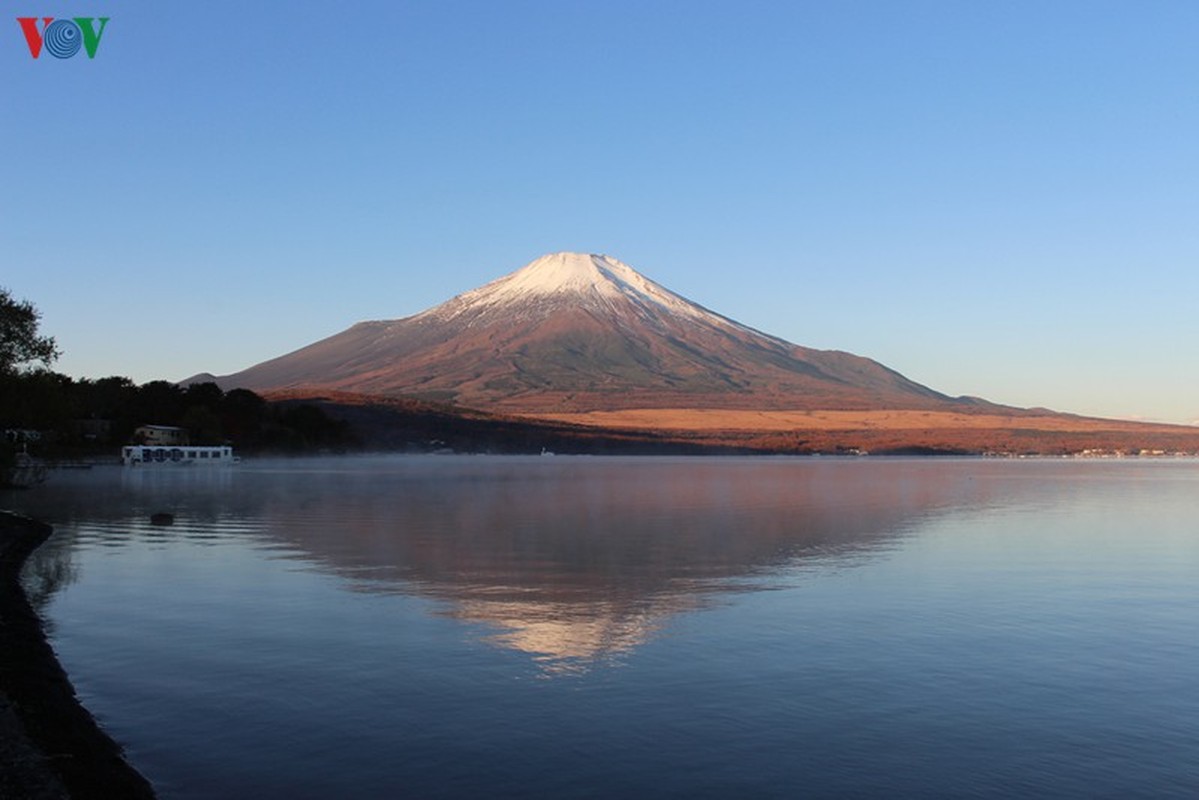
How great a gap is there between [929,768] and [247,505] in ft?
184

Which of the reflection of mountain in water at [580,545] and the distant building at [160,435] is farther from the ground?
the distant building at [160,435]

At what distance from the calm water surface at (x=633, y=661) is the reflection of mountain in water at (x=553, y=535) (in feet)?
0.80

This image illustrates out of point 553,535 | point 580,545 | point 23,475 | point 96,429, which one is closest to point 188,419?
point 96,429

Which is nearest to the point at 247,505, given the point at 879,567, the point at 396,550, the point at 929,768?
the point at 396,550

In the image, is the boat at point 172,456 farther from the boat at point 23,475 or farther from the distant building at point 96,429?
the boat at point 23,475

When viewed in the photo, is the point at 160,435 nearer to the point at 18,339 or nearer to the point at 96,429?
the point at 96,429

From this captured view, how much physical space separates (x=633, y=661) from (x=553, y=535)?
24952 millimetres

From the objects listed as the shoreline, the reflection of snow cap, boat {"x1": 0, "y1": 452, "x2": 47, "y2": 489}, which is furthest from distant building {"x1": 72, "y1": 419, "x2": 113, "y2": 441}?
the shoreline

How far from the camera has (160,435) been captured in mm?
149625

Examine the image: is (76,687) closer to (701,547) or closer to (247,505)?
(701,547)

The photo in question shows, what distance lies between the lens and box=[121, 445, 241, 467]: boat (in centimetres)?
13538

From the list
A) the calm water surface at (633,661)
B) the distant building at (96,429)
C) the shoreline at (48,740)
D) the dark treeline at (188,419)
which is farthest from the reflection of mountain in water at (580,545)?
the distant building at (96,429)

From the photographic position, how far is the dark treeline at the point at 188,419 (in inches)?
5792

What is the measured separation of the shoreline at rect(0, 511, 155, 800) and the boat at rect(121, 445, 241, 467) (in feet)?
394
